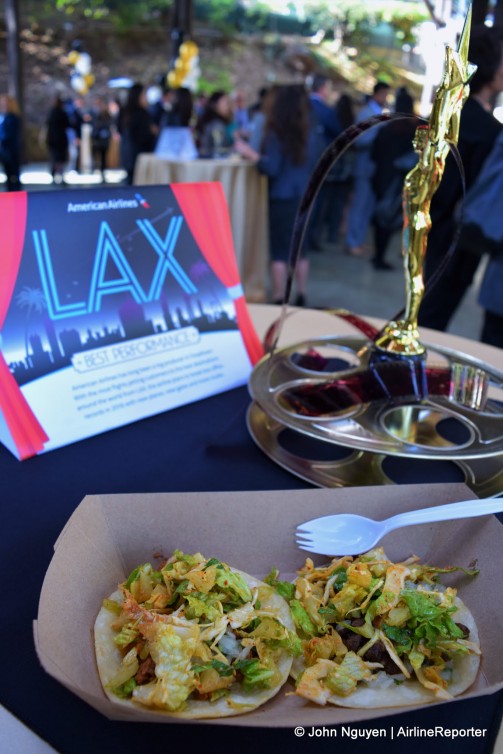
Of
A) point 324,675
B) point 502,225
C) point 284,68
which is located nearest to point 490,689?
point 324,675

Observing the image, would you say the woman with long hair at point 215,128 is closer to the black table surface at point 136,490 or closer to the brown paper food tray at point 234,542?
the black table surface at point 136,490

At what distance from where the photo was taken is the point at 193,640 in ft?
1.18

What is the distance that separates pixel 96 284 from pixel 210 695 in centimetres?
43

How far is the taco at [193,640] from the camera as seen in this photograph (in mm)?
344

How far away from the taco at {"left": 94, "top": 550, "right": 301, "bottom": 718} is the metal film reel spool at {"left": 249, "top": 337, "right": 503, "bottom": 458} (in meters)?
0.19

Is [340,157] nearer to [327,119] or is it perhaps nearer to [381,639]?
[381,639]

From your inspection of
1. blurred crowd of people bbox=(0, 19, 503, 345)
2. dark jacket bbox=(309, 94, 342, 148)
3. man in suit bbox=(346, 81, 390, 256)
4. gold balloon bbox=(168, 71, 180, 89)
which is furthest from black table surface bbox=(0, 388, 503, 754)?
gold balloon bbox=(168, 71, 180, 89)

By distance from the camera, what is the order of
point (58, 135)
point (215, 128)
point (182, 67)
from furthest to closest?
point (58, 135) → point (182, 67) → point (215, 128)

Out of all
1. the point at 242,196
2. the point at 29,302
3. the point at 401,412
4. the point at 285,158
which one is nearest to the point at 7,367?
the point at 29,302

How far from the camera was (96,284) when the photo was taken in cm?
66

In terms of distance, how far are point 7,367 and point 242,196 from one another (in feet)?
8.80

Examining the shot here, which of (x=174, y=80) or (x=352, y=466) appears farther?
(x=174, y=80)

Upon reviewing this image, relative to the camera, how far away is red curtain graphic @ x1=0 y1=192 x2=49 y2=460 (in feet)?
1.93

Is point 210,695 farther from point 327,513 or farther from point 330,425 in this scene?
point 330,425
